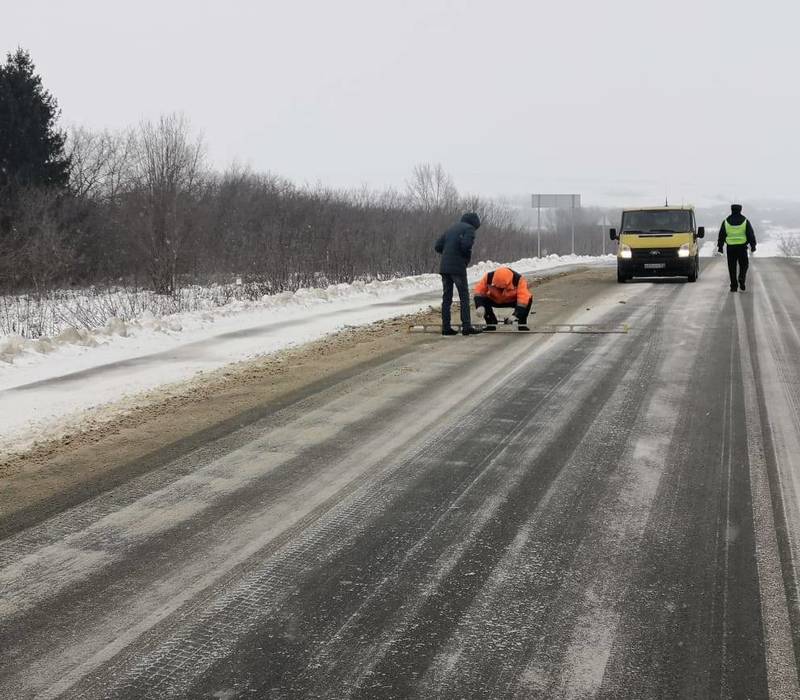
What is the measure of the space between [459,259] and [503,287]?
40.4 inches

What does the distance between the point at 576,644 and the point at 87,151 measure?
166 feet

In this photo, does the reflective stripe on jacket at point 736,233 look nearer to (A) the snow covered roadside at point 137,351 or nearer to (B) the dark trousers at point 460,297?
(A) the snow covered roadside at point 137,351

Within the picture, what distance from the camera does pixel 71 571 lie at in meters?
4.16

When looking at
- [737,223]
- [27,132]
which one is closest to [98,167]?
[27,132]

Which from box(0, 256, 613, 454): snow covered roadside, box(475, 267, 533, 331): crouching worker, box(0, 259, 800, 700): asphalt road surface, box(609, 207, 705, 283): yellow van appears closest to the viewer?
box(0, 259, 800, 700): asphalt road surface

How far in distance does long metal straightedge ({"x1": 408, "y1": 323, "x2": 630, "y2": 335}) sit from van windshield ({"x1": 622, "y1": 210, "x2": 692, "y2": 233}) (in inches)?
A: 409

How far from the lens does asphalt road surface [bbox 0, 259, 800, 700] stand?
315 cm

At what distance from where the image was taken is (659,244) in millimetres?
22406

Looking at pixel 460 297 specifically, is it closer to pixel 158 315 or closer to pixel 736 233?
pixel 158 315

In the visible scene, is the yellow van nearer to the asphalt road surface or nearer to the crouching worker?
the crouching worker

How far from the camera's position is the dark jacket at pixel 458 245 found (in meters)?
12.7

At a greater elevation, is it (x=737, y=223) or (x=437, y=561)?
(x=737, y=223)

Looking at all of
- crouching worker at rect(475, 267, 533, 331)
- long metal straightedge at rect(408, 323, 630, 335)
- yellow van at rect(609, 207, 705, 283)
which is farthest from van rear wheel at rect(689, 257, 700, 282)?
crouching worker at rect(475, 267, 533, 331)

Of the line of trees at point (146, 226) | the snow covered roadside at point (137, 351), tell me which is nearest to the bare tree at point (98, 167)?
the line of trees at point (146, 226)
